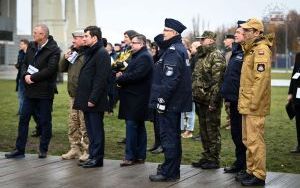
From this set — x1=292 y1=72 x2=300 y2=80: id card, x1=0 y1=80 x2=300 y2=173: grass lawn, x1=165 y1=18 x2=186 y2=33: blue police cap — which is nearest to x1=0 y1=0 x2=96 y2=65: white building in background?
x1=0 y1=80 x2=300 y2=173: grass lawn

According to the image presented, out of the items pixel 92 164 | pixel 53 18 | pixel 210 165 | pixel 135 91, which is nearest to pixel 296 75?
pixel 210 165

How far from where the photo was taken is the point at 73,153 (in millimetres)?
10562

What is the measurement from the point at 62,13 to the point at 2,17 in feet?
42.8

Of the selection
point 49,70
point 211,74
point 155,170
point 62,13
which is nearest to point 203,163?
point 155,170

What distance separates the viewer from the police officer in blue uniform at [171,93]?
8500 mm

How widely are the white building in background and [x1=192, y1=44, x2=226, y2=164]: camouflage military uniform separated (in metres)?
41.4

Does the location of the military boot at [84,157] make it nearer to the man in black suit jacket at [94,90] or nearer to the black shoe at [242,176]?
the man in black suit jacket at [94,90]

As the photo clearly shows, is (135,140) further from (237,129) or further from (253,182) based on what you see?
(253,182)

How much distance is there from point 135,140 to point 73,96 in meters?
1.28

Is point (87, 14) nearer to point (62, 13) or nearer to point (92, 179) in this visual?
point (62, 13)

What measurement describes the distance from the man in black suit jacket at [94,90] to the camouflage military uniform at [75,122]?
1.55 feet

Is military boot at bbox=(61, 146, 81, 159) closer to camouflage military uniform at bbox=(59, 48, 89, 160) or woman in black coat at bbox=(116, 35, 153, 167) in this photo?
camouflage military uniform at bbox=(59, 48, 89, 160)

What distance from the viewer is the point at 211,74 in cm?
994

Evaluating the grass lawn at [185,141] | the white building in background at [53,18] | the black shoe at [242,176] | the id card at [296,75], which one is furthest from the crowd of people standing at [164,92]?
the white building in background at [53,18]
